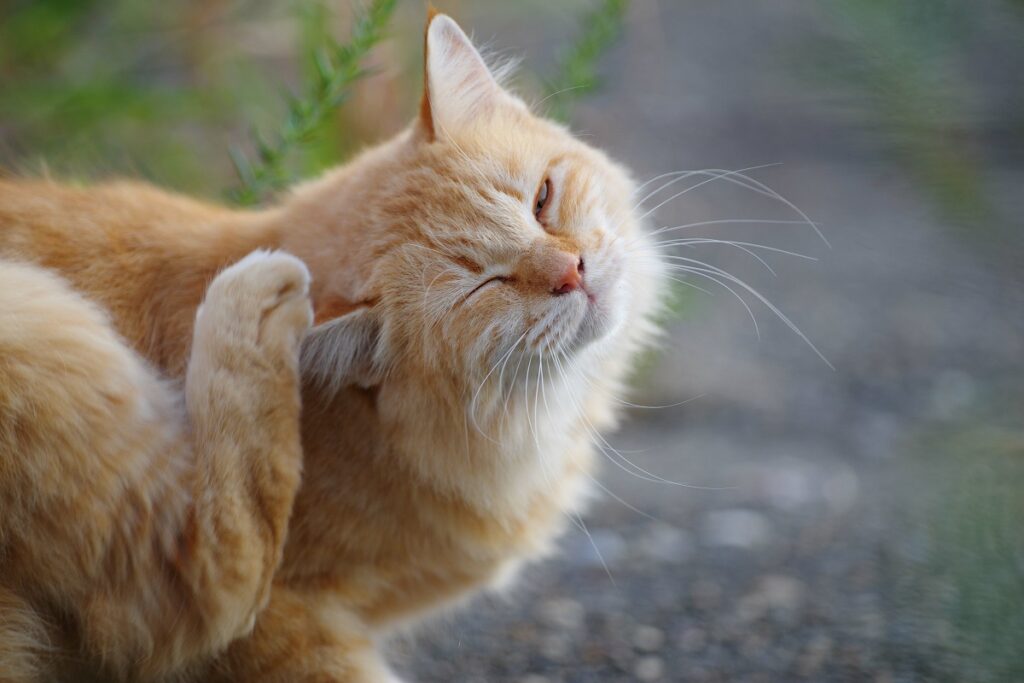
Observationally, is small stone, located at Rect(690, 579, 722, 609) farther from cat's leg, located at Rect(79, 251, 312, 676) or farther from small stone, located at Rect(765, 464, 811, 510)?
cat's leg, located at Rect(79, 251, 312, 676)

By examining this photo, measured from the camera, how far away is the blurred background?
3.40 feet

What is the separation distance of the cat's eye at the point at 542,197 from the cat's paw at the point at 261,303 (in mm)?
457

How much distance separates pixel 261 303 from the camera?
5.57 feet

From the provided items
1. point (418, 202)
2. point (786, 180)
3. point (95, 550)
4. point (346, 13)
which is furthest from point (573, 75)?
point (786, 180)

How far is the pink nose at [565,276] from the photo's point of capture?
1.69 m

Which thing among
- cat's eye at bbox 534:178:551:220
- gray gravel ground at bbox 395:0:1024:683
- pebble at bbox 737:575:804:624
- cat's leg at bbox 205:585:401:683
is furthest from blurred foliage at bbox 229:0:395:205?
pebble at bbox 737:575:804:624

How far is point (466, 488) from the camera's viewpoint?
6.05 ft

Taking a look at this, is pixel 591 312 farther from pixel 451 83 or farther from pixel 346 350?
pixel 451 83

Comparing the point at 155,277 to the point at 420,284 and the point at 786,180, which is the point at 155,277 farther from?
the point at 786,180

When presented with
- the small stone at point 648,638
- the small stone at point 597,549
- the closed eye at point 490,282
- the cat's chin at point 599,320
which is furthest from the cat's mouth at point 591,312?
the small stone at point 597,549

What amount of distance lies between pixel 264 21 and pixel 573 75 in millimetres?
2285

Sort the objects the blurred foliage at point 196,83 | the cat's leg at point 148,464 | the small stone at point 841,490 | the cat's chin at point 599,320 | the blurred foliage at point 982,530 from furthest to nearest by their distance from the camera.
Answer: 1. the small stone at point 841,490
2. the blurred foliage at point 196,83
3. the cat's chin at point 599,320
4. the cat's leg at point 148,464
5. the blurred foliage at point 982,530

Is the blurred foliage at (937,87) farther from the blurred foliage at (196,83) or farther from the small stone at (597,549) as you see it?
the small stone at (597,549)

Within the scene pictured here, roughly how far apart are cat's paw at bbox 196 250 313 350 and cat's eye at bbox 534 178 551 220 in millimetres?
457
